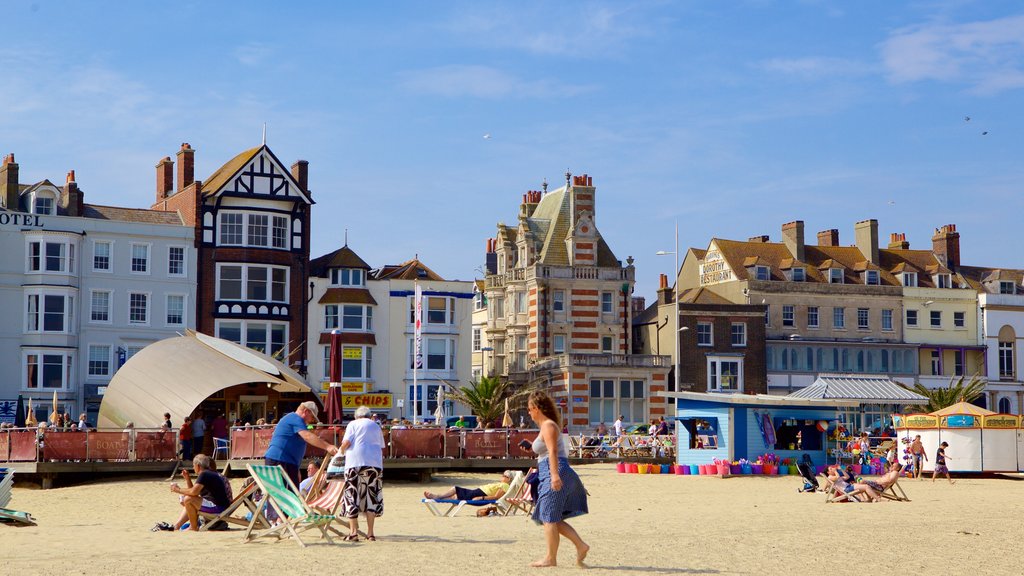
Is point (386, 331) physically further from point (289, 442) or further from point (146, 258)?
point (289, 442)

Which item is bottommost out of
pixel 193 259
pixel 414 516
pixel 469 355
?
pixel 414 516

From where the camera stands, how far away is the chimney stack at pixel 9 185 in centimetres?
5138

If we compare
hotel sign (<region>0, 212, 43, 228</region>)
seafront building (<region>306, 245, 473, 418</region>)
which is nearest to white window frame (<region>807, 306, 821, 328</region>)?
seafront building (<region>306, 245, 473, 418</region>)

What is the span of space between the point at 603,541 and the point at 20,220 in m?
40.4

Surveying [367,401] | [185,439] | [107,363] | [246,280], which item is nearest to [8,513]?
[185,439]

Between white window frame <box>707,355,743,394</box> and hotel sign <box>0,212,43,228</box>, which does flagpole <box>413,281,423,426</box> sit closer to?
hotel sign <box>0,212,43,228</box>

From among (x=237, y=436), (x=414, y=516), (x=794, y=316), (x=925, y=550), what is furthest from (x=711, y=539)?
(x=794, y=316)

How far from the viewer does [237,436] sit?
2895 cm

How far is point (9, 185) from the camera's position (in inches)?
2025

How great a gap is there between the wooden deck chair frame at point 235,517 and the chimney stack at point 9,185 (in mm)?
38060

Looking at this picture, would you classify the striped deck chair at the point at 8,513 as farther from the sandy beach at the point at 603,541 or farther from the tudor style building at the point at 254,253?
the tudor style building at the point at 254,253

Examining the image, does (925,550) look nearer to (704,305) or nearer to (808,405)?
(808,405)

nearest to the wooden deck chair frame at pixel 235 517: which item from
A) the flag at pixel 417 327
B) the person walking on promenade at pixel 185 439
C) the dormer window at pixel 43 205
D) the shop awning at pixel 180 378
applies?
the person walking on promenade at pixel 185 439

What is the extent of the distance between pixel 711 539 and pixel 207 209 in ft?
132
